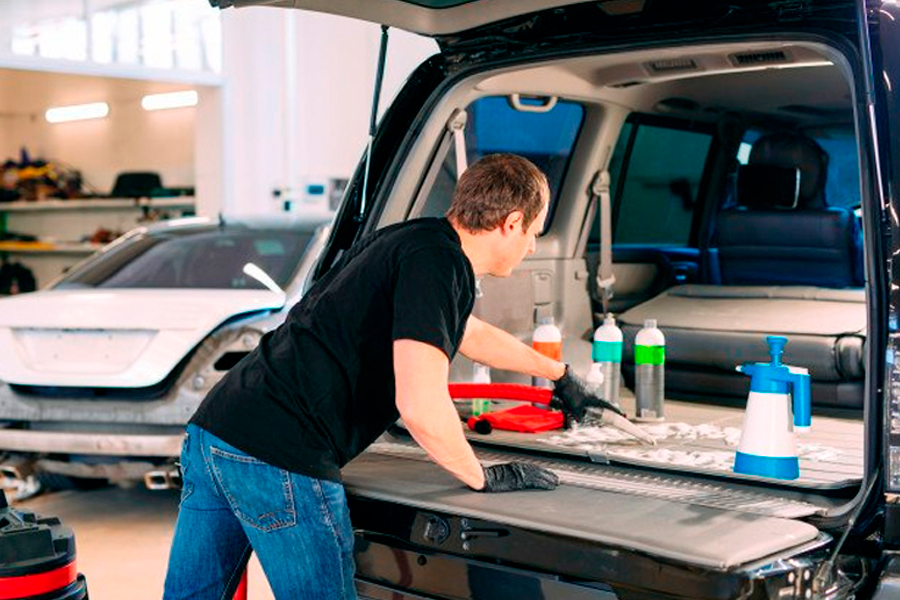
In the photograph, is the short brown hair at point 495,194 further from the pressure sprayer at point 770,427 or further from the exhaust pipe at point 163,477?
the exhaust pipe at point 163,477

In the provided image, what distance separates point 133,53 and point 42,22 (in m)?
0.93

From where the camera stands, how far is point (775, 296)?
16.0 ft

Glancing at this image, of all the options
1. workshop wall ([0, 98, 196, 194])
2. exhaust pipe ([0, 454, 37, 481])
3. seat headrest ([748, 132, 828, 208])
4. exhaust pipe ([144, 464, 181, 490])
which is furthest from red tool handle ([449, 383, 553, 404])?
workshop wall ([0, 98, 196, 194])

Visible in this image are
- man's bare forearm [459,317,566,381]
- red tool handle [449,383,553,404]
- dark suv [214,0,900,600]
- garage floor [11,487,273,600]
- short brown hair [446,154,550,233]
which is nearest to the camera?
dark suv [214,0,900,600]

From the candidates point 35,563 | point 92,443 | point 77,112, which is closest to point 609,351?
point 35,563

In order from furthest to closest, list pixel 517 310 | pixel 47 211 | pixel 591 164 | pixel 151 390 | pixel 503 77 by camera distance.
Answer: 1. pixel 47 211
2. pixel 151 390
3. pixel 591 164
4. pixel 517 310
5. pixel 503 77

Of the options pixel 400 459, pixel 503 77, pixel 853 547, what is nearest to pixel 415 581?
pixel 400 459

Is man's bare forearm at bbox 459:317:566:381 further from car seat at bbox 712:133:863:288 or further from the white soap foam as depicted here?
car seat at bbox 712:133:863:288

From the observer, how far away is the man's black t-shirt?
8.46ft

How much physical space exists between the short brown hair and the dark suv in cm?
60

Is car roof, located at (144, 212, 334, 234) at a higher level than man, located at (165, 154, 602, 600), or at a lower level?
higher

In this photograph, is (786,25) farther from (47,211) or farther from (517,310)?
(47,211)

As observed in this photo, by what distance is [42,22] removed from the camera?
11945mm

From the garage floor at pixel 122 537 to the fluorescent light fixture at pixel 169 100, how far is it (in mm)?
8872
